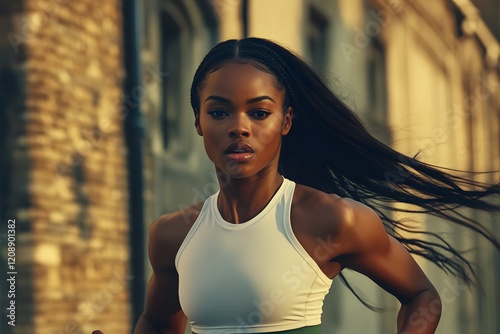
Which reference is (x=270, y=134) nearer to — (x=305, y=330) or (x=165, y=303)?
(x=305, y=330)

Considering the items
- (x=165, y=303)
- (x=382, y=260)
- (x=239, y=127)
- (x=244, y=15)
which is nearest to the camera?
(x=239, y=127)

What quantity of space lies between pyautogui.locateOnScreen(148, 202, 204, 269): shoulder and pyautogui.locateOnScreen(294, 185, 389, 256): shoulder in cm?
38

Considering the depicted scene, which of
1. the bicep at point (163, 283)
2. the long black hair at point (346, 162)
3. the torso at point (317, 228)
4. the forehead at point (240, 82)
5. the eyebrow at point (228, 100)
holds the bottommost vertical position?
the bicep at point (163, 283)

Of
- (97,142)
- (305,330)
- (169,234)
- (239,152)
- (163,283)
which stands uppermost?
(97,142)

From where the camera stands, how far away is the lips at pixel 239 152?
318 cm

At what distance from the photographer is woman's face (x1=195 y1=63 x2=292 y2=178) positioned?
3.17m

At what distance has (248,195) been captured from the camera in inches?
131

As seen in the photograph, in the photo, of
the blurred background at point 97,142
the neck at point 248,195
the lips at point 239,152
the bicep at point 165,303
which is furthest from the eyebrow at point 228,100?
the blurred background at point 97,142

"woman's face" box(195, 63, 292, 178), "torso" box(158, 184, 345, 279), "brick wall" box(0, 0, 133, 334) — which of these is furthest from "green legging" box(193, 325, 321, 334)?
"brick wall" box(0, 0, 133, 334)

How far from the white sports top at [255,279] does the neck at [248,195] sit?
28 millimetres

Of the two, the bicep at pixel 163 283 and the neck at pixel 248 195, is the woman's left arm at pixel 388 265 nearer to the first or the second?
the neck at pixel 248 195

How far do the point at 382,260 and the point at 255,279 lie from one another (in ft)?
1.27

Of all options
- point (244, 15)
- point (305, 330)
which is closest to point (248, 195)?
point (305, 330)

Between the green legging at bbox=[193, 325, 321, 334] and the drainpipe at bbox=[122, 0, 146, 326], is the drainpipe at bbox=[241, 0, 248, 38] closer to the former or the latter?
the drainpipe at bbox=[122, 0, 146, 326]
